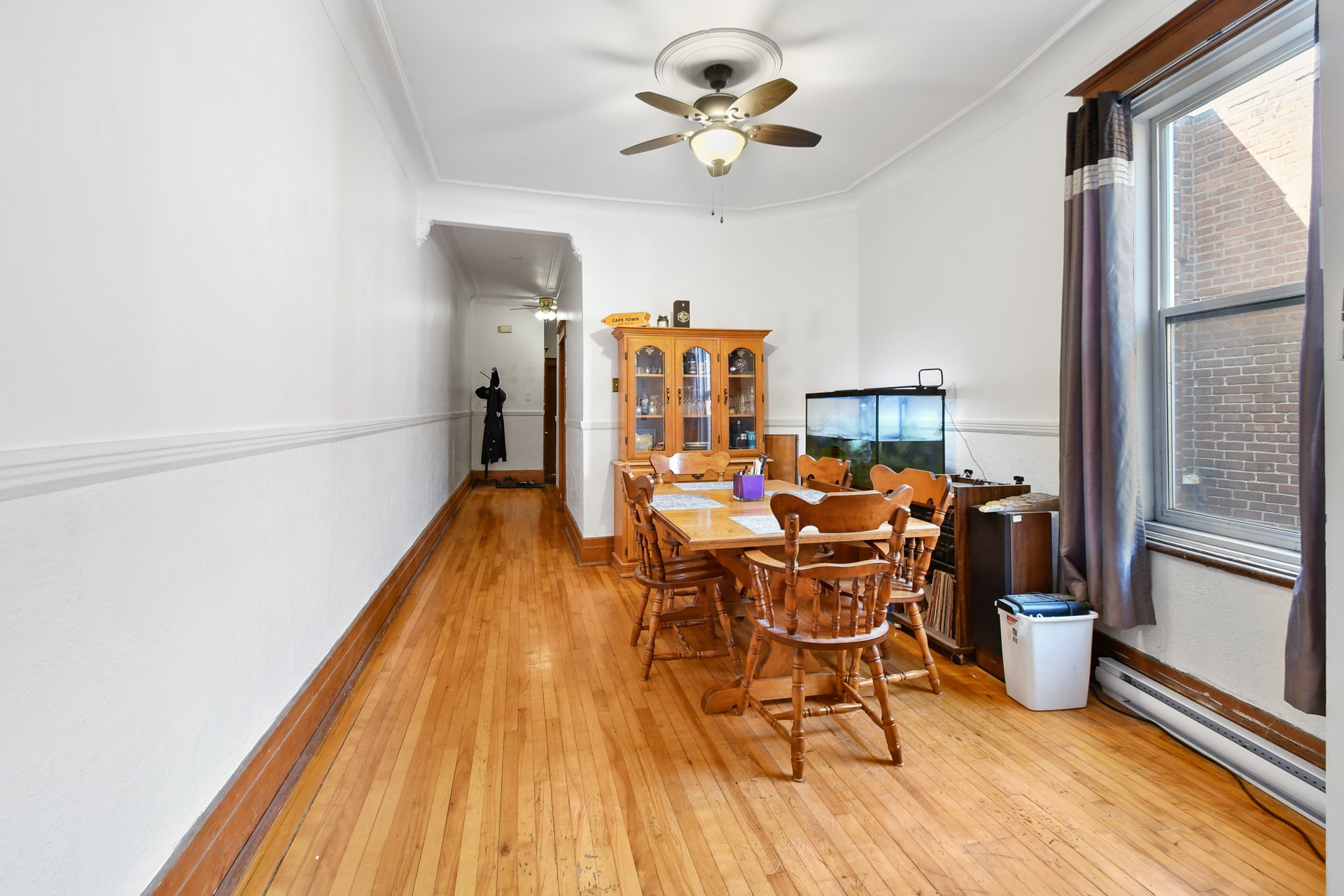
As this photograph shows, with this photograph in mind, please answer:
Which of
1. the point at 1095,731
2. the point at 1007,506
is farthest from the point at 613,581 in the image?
the point at 1095,731

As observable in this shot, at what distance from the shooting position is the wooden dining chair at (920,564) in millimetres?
2512

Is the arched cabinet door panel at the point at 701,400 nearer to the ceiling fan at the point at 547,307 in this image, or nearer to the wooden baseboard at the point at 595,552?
the wooden baseboard at the point at 595,552

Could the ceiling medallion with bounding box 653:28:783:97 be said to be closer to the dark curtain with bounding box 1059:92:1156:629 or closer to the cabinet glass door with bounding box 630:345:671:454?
the dark curtain with bounding box 1059:92:1156:629

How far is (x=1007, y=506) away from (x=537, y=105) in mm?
3206

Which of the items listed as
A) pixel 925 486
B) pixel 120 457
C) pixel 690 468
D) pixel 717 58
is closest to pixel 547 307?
pixel 690 468

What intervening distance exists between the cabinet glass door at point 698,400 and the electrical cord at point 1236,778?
9.44ft

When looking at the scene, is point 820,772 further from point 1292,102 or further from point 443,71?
point 443,71

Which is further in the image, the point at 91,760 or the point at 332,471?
the point at 332,471

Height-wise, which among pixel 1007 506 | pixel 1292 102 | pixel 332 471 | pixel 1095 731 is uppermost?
pixel 1292 102

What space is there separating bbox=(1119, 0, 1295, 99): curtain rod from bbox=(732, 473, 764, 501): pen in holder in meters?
2.18

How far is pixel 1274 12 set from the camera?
6.44 feet


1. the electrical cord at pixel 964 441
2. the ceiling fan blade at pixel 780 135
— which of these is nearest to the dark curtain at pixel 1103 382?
the electrical cord at pixel 964 441

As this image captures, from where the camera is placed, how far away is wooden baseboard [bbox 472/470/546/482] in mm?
9492

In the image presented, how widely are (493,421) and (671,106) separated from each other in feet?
22.2
